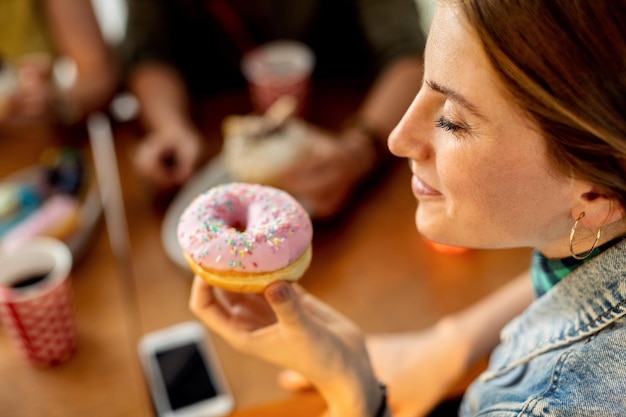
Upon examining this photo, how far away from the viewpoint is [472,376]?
1111mm

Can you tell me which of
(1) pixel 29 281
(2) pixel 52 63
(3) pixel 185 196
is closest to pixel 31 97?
(2) pixel 52 63

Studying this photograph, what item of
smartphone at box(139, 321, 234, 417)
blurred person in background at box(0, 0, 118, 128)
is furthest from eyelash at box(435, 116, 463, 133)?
blurred person in background at box(0, 0, 118, 128)

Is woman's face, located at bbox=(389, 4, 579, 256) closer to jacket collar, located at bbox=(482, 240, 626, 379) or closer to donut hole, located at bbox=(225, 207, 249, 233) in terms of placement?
jacket collar, located at bbox=(482, 240, 626, 379)

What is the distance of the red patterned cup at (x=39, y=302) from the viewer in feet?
3.48

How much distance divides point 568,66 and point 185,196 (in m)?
0.91

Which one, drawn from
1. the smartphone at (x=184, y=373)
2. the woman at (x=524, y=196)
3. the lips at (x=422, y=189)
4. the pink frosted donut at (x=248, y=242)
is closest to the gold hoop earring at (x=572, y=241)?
the woman at (x=524, y=196)

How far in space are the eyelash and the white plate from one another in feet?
2.11

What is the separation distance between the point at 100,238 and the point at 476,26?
0.90 metres

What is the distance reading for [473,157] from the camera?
747 mm

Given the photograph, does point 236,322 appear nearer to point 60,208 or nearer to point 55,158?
point 60,208

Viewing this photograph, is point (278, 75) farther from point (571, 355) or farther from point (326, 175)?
point (571, 355)

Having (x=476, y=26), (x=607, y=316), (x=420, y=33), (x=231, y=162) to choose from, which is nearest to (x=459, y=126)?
(x=476, y=26)

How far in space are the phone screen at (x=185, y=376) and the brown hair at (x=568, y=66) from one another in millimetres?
649

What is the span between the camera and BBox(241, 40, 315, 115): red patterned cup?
1.60 meters
